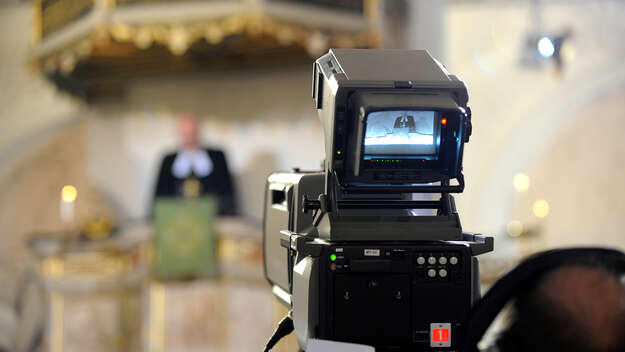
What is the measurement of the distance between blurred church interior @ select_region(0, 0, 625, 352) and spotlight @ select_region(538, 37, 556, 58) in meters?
0.03

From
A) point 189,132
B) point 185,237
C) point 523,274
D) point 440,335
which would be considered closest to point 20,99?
point 189,132

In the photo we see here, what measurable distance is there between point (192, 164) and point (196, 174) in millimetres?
119

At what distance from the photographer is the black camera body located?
1896mm

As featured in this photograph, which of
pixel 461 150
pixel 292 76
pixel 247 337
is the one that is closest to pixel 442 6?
pixel 292 76

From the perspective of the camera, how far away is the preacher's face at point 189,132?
8.81m

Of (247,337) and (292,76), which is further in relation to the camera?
(292,76)

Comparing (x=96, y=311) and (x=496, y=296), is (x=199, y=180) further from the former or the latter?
(x=496, y=296)

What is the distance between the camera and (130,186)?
9.62m

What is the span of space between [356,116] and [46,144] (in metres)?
10.9

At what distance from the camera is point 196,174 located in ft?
28.1

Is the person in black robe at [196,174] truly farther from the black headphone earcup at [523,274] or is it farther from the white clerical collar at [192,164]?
the black headphone earcup at [523,274]

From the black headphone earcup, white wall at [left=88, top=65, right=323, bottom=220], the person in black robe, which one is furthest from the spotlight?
the person in black robe

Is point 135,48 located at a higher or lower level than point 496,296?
higher

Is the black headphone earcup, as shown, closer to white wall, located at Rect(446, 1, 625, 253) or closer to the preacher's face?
the preacher's face
